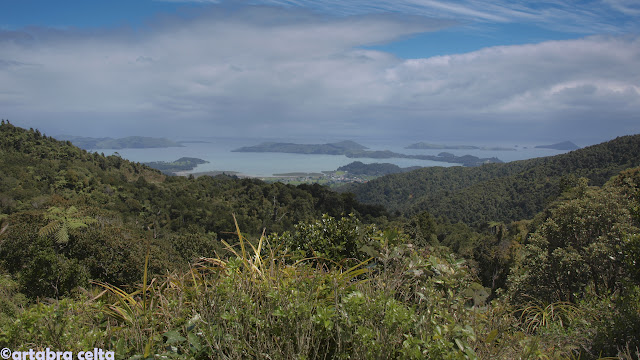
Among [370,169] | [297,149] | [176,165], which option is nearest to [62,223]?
[176,165]

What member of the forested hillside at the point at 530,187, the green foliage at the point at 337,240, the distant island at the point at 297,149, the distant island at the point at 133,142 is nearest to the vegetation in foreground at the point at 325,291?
the green foliage at the point at 337,240

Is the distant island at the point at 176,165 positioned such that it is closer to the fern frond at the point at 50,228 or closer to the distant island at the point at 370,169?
the distant island at the point at 370,169

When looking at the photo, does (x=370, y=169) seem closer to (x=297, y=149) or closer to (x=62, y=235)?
(x=297, y=149)

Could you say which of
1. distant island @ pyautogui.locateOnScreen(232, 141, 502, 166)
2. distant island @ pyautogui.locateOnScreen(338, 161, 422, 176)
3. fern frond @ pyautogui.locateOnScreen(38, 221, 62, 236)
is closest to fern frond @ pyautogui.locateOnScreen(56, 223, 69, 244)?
fern frond @ pyautogui.locateOnScreen(38, 221, 62, 236)

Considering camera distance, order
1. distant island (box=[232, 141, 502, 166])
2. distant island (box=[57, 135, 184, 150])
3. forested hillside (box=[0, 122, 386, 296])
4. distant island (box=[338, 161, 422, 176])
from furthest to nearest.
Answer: distant island (box=[232, 141, 502, 166])
distant island (box=[338, 161, 422, 176])
distant island (box=[57, 135, 184, 150])
forested hillside (box=[0, 122, 386, 296])

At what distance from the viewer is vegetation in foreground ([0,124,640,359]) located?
1528mm

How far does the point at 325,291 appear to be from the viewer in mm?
1877

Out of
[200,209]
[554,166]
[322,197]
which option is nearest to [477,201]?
[554,166]

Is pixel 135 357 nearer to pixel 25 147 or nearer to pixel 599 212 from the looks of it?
pixel 599 212

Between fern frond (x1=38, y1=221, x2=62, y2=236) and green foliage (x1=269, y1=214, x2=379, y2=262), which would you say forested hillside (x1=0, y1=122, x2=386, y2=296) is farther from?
green foliage (x1=269, y1=214, x2=379, y2=262)

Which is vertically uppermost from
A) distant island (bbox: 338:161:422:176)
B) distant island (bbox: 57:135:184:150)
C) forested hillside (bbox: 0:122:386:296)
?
distant island (bbox: 57:135:184:150)

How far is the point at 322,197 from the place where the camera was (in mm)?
44750

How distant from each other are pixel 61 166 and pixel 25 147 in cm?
799

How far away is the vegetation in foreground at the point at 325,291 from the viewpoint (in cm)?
153
